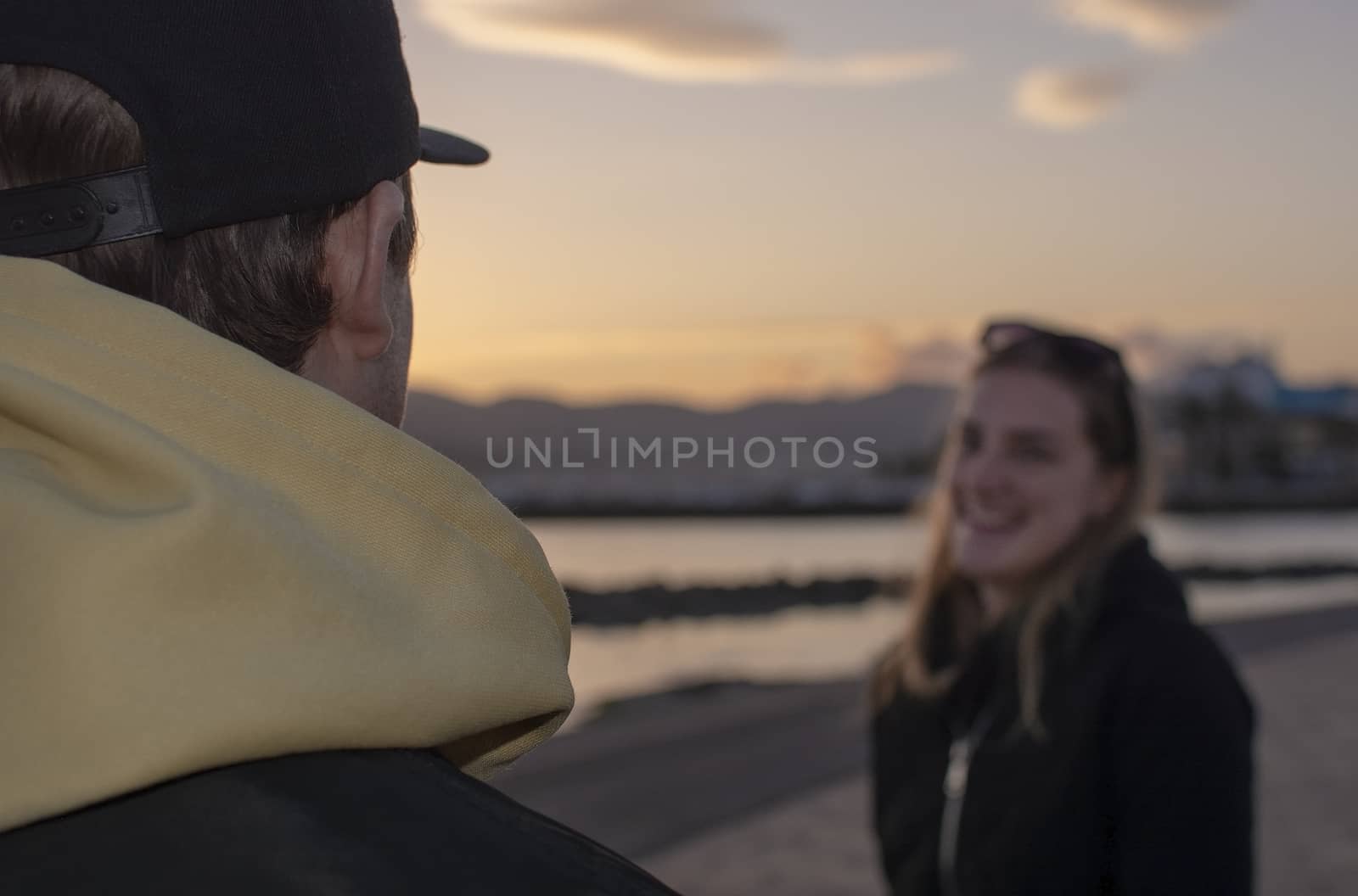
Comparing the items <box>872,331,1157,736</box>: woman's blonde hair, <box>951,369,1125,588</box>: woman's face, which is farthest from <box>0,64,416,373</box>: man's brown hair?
<box>951,369,1125,588</box>: woman's face

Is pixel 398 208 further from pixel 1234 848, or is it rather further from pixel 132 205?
pixel 1234 848

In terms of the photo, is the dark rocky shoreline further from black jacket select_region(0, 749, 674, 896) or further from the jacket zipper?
black jacket select_region(0, 749, 674, 896)

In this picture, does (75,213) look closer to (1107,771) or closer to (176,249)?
(176,249)

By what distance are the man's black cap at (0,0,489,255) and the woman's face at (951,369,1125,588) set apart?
6.63 feet

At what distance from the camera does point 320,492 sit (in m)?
0.98

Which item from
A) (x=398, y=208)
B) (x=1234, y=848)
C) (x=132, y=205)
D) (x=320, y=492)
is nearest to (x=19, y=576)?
(x=320, y=492)

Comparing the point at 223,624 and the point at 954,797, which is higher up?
the point at 223,624

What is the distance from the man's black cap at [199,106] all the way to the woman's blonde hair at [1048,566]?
191 cm

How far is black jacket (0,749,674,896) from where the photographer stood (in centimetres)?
85

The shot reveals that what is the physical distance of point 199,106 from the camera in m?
1.07

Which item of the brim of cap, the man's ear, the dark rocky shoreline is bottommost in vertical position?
the dark rocky shoreline

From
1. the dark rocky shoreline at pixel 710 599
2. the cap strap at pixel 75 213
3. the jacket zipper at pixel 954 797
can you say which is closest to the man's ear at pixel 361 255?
the cap strap at pixel 75 213

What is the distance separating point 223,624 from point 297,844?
147 millimetres

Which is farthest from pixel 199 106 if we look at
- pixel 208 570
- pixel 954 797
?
pixel 954 797
